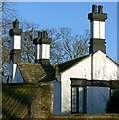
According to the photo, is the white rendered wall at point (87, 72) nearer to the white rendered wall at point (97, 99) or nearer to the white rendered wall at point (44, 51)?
the white rendered wall at point (97, 99)

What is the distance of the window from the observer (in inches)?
989

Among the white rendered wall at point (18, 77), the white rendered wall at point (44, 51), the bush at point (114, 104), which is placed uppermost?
the white rendered wall at point (44, 51)

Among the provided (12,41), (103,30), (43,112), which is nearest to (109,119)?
(43,112)

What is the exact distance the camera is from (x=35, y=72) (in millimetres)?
29125

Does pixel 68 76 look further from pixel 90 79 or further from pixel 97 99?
pixel 97 99

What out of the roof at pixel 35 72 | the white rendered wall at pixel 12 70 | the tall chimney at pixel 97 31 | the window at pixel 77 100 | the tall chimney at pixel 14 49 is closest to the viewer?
the window at pixel 77 100

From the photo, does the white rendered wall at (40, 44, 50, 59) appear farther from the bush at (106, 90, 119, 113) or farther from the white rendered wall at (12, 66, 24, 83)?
the bush at (106, 90, 119, 113)

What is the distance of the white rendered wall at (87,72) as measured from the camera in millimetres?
24922

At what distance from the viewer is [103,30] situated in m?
26.2

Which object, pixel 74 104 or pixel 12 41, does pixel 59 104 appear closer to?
pixel 74 104

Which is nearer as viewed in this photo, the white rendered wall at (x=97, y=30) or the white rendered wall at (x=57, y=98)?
the white rendered wall at (x=57, y=98)

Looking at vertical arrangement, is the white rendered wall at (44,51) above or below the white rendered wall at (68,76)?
above

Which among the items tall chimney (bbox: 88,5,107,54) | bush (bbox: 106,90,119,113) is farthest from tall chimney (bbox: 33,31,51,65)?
bush (bbox: 106,90,119,113)

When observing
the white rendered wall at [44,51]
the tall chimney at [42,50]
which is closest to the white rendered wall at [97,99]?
the tall chimney at [42,50]
